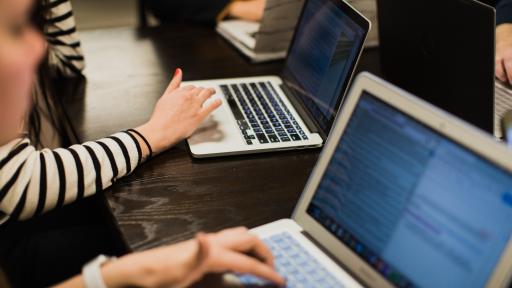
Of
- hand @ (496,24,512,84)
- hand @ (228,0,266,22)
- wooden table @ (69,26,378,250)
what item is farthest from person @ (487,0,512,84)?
hand @ (228,0,266,22)

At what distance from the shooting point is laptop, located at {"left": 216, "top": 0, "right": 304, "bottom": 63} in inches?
53.0

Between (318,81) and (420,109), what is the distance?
0.45 m

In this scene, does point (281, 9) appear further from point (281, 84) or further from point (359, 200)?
point (359, 200)

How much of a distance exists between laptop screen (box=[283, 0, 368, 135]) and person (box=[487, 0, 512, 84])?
395 mm

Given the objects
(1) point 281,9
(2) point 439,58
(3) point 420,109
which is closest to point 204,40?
(1) point 281,9

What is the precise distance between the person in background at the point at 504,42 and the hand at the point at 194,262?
74 cm

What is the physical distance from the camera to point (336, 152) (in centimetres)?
75

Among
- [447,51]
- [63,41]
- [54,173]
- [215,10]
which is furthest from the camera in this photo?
[215,10]

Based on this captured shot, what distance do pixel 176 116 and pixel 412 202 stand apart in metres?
0.53

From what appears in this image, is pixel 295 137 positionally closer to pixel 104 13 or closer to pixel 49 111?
pixel 49 111

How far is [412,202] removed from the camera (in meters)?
0.65

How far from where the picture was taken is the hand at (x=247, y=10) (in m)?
1.61

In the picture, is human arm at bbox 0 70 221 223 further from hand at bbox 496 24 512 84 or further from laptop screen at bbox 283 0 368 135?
hand at bbox 496 24 512 84

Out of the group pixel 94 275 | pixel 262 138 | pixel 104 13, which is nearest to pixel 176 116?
pixel 262 138
